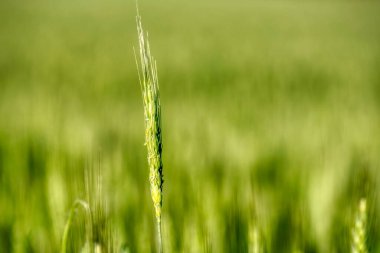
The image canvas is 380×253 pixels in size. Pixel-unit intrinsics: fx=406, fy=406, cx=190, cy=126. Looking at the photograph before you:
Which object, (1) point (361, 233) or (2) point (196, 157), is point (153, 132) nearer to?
(1) point (361, 233)

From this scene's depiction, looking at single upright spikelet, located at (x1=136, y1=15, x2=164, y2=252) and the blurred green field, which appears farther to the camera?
the blurred green field

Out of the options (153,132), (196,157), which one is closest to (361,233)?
(153,132)

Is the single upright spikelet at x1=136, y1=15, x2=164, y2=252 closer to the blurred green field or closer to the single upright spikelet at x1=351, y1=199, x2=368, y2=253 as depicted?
the blurred green field

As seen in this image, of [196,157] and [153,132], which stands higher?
[153,132]

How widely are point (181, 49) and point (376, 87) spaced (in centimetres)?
277

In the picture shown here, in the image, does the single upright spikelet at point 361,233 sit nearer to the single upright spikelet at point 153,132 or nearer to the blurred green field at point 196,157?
the blurred green field at point 196,157

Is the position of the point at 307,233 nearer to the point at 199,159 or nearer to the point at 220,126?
the point at 199,159

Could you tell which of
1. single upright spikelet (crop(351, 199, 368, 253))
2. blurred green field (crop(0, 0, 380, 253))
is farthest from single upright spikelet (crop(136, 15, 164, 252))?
single upright spikelet (crop(351, 199, 368, 253))

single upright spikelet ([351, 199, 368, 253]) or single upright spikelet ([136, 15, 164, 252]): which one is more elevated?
single upright spikelet ([136, 15, 164, 252])

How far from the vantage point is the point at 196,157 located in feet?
4.16

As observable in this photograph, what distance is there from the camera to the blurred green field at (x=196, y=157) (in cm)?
81

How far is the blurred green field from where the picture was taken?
81cm

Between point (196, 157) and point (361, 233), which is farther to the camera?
point (196, 157)

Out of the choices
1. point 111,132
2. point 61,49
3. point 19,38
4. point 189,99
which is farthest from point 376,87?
point 19,38
